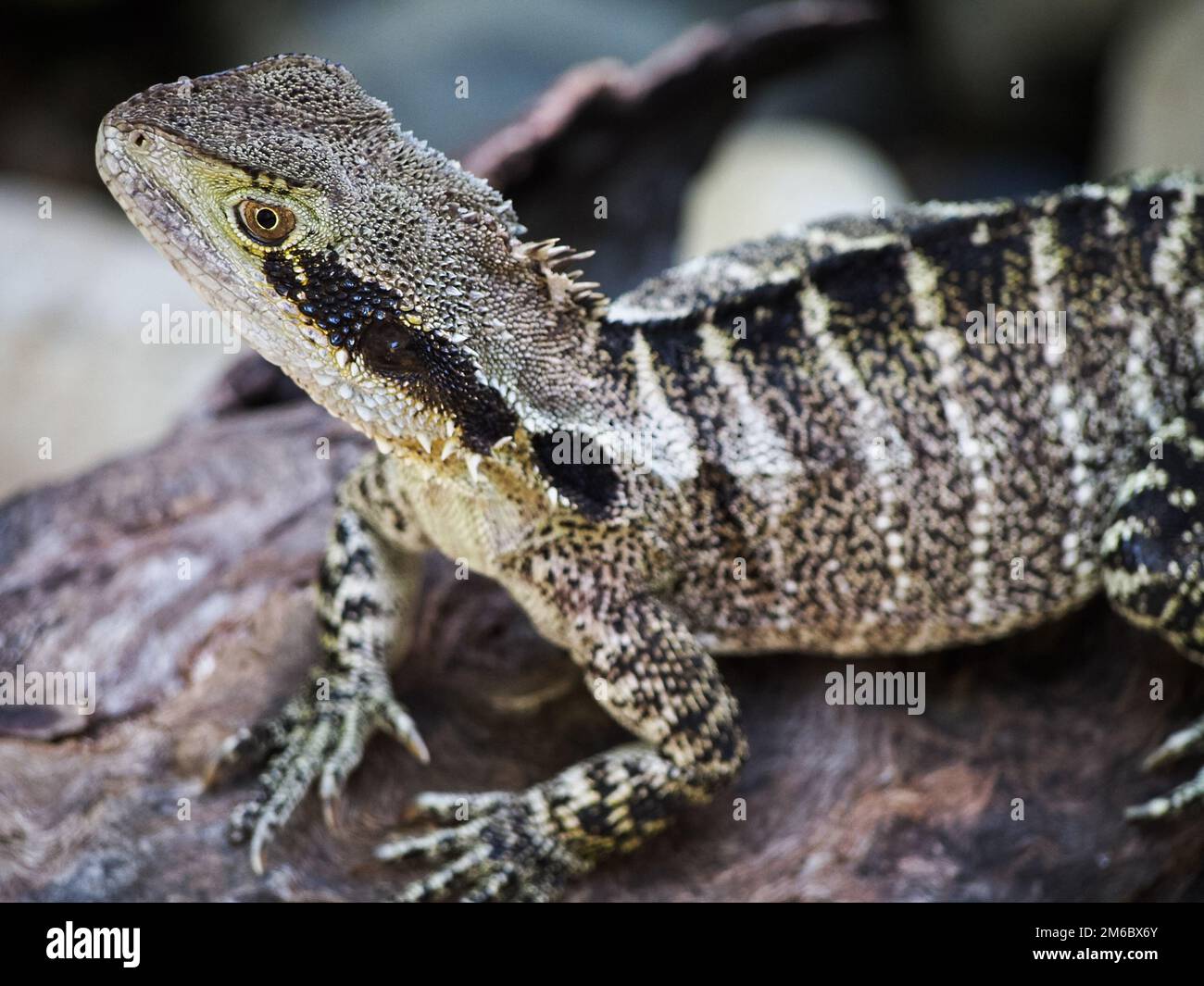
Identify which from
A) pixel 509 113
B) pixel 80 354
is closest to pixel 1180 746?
pixel 509 113

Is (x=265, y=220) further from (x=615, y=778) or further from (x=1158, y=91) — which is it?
(x=1158, y=91)

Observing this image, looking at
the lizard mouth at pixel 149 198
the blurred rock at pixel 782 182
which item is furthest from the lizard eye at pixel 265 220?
the blurred rock at pixel 782 182

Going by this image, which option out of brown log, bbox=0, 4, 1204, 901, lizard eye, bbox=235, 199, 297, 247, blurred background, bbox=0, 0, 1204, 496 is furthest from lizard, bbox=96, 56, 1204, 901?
blurred background, bbox=0, 0, 1204, 496

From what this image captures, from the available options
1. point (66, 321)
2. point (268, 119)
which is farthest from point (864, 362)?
point (66, 321)

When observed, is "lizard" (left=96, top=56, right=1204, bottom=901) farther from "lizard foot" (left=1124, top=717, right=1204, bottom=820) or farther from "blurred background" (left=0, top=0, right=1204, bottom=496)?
"blurred background" (left=0, top=0, right=1204, bottom=496)

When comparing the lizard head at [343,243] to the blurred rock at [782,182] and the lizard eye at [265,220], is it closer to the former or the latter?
the lizard eye at [265,220]
